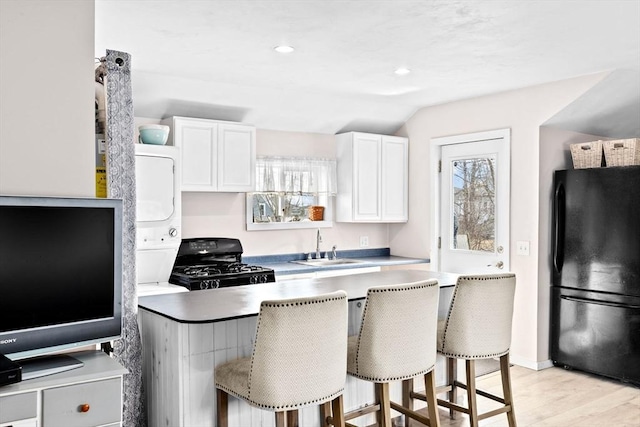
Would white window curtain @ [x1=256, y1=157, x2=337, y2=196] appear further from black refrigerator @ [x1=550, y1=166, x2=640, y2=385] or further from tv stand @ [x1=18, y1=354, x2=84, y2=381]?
tv stand @ [x1=18, y1=354, x2=84, y2=381]

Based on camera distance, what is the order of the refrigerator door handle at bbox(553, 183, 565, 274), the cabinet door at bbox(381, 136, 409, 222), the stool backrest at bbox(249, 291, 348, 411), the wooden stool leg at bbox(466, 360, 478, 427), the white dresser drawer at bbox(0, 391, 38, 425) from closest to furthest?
1. the white dresser drawer at bbox(0, 391, 38, 425)
2. the stool backrest at bbox(249, 291, 348, 411)
3. the wooden stool leg at bbox(466, 360, 478, 427)
4. the refrigerator door handle at bbox(553, 183, 565, 274)
5. the cabinet door at bbox(381, 136, 409, 222)

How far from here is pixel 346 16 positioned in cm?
299

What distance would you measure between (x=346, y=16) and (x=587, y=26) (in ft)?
4.59

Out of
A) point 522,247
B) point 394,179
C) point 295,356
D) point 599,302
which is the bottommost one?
point 599,302

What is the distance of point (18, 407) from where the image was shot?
182 cm

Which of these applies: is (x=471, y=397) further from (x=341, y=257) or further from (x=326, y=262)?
(x=341, y=257)

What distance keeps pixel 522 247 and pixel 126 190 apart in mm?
3512

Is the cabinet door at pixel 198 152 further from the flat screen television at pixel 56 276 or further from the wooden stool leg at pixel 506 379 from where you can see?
the wooden stool leg at pixel 506 379

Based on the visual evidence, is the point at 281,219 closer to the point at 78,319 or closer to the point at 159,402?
the point at 159,402

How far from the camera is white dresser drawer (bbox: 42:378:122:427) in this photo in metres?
1.89

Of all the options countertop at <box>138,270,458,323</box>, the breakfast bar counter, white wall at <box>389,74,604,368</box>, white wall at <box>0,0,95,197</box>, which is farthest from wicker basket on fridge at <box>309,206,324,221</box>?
white wall at <box>0,0,95,197</box>

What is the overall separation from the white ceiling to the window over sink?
427 millimetres

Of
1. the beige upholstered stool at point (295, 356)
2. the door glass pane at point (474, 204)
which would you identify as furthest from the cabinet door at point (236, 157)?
the beige upholstered stool at point (295, 356)


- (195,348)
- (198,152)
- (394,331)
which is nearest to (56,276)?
(195,348)
